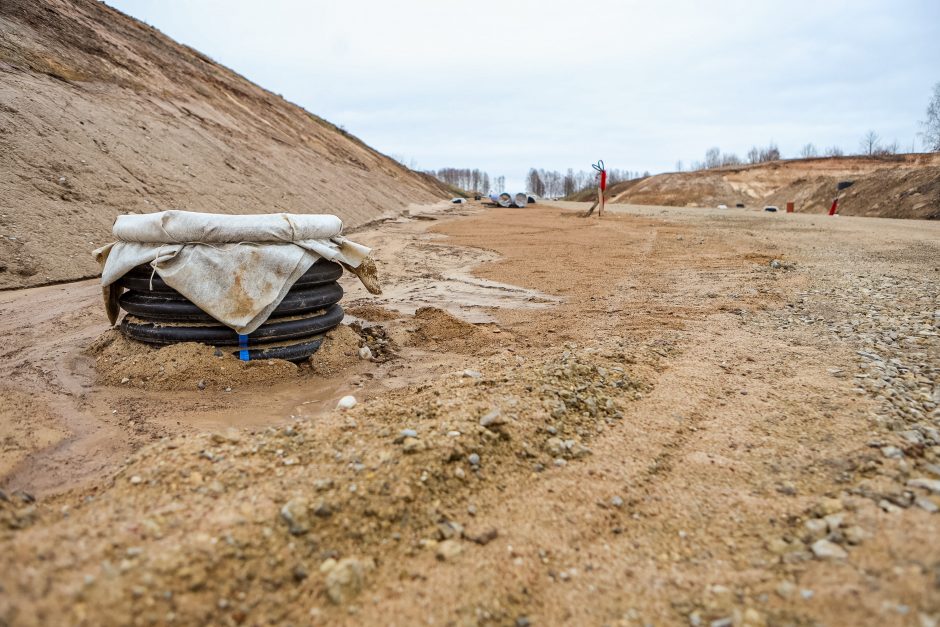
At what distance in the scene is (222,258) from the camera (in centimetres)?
419

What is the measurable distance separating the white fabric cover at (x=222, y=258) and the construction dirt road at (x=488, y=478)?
47cm

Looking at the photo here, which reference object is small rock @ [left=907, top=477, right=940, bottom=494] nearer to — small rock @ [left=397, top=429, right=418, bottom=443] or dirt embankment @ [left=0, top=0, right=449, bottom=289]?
small rock @ [left=397, top=429, right=418, bottom=443]

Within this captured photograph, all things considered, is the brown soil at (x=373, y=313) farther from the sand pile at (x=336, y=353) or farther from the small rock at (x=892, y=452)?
the small rock at (x=892, y=452)

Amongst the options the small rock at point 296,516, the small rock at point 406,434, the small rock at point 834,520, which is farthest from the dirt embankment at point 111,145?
the small rock at point 834,520

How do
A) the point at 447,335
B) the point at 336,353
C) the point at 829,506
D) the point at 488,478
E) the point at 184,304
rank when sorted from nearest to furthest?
the point at 829,506 → the point at 488,478 → the point at 184,304 → the point at 336,353 → the point at 447,335

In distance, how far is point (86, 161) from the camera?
1058 centimetres

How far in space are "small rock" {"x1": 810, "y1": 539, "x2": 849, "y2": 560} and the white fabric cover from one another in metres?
3.78

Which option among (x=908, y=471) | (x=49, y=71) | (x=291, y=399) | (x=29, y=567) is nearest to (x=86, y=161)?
(x=49, y=71)

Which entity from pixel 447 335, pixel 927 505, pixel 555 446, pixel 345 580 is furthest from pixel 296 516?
pixel 447 335

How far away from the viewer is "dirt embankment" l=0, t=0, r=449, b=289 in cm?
879

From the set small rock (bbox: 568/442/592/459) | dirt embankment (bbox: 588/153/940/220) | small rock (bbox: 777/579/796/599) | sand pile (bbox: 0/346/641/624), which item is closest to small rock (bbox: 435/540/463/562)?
sand pile (bbox: 0/346/641/624)

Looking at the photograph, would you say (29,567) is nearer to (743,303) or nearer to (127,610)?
(127,610)

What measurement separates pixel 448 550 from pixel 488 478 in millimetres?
518

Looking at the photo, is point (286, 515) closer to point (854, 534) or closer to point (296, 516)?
point (296, 516)
